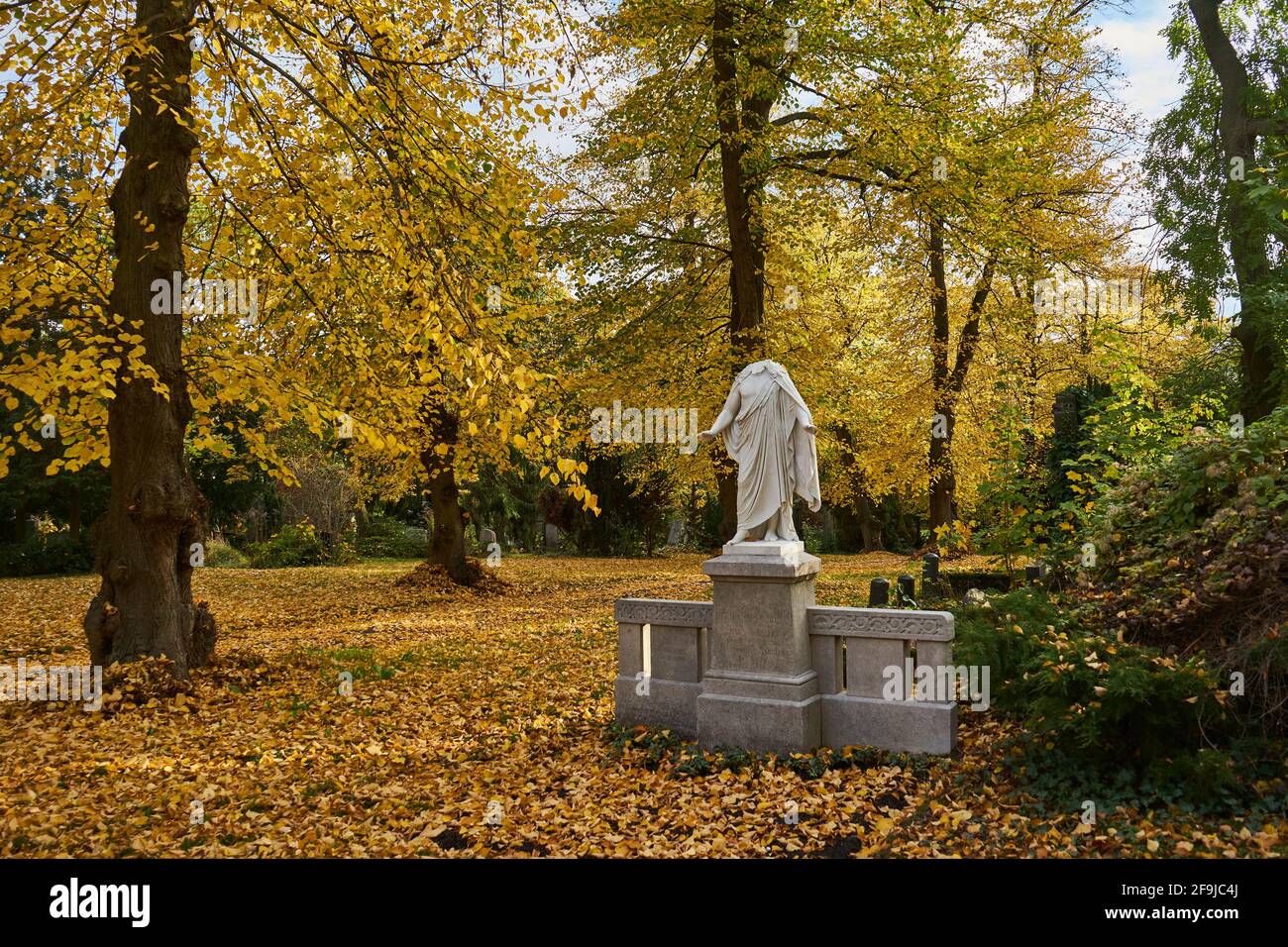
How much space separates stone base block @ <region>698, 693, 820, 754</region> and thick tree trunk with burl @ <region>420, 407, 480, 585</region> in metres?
10.9

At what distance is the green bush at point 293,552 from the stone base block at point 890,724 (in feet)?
67.4

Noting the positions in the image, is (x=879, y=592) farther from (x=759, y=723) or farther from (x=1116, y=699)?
(x=1116, y=699)

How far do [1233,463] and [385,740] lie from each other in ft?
24.5

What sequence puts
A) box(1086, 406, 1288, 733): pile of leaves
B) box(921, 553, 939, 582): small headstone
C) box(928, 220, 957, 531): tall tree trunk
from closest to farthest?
box(1086, 406, 1288, 733): pile of leaves → box(921, 553, 939, 582): small headstone → box(928, 220, 957, 531): tall tree trunk

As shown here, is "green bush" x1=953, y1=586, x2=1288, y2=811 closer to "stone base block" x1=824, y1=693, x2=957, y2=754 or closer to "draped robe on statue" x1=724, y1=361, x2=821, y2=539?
"stone base block" x1=824, y1=693, x2=957, y2=754

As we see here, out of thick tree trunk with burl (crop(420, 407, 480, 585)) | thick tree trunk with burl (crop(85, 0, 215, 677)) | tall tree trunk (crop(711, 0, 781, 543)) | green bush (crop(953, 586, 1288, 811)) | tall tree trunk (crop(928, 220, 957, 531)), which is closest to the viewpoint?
green bush (crop(953, 586, 1288, 811))

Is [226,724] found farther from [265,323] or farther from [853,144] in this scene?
[853,144]

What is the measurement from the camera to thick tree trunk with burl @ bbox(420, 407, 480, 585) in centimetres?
1664

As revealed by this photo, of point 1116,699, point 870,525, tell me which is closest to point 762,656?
point 1116,699

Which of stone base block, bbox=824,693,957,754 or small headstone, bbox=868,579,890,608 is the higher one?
small headstone, bbox=868,579,890,608

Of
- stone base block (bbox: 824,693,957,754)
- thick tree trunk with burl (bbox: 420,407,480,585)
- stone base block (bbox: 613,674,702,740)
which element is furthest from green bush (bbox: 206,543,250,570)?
stone base block (bbox: 824,693,957,754)

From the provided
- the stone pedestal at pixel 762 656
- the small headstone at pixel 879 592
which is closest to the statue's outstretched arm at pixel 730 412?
the stone pedestal at pixel 762 656

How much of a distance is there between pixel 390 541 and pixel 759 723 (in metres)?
23.4

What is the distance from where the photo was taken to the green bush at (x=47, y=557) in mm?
19656
